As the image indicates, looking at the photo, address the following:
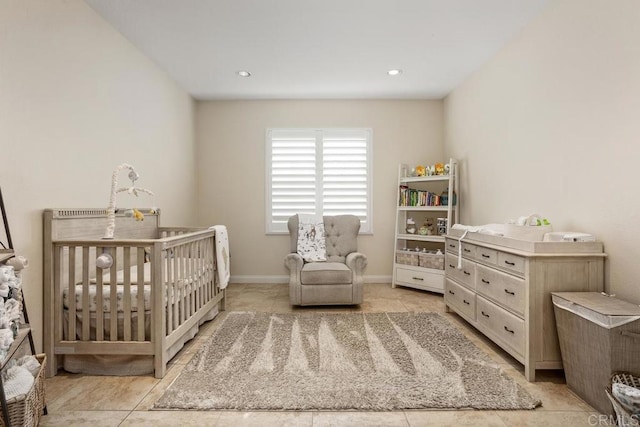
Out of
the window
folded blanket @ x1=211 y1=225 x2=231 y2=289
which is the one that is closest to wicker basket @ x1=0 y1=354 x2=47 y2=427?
folded blanket @ x1=211 y1=225 x2=231 y2=289

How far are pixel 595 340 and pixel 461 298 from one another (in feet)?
4.23

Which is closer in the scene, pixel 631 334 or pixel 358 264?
pixel 631 334

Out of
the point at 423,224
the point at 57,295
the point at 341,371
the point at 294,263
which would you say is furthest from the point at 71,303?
the point at 423,224

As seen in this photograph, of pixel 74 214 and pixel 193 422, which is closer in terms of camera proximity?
pixel 193 422

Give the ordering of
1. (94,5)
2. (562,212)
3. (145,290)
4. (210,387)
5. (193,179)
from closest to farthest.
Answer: (210,387), (145,290), (562,212), (94,5), (193,179)

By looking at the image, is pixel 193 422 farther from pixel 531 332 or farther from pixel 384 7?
pixel 384 7

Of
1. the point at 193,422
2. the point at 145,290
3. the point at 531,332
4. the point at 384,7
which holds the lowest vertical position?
the point at 193,422

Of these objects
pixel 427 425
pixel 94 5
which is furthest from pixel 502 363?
pixel 94 5

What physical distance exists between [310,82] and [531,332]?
3295mm

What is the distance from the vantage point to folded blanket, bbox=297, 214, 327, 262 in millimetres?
3910

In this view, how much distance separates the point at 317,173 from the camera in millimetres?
4586

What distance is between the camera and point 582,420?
1.65m

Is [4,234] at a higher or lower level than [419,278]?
higher

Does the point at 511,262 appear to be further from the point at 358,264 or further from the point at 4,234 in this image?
the point at 4,234
